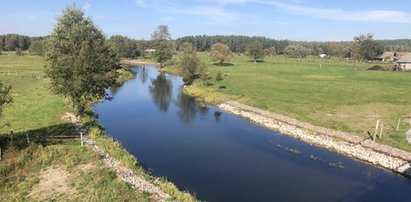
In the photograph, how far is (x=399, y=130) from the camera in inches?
1737

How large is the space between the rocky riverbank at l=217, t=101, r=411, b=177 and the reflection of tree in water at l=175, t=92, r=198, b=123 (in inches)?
331

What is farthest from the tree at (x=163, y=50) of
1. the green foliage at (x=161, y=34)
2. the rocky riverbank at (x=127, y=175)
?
the rocky riverbank at (x=127, y=175)

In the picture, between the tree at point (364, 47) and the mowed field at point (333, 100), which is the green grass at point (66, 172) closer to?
the mowed field at point (333, 100)

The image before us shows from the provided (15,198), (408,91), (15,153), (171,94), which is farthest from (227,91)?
(15,198)

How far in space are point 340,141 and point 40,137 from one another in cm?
3199

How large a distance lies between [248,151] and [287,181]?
9.26 m

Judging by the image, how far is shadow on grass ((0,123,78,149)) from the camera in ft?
109

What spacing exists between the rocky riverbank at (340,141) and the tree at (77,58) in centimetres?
2306

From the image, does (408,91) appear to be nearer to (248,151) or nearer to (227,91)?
(227,91)

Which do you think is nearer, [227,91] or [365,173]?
[365,173]

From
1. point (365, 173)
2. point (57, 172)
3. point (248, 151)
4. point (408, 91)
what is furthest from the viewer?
point (408, 91)

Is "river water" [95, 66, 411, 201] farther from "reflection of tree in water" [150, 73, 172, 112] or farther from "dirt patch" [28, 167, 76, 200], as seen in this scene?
"reflection of tree in water" [150, 73, 172, 112]

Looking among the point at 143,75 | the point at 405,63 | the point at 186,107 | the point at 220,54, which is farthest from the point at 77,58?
the point at 405,63

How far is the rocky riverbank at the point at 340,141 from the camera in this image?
1388 inches
